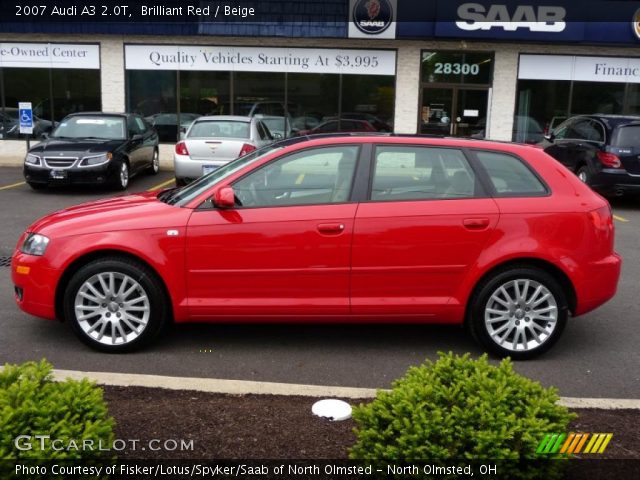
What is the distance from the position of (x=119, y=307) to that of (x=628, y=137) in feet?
33.4

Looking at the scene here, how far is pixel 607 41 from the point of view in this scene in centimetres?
1675

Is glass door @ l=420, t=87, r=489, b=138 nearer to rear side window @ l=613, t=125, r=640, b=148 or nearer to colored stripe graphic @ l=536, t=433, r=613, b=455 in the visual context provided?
rear side window @ l=613, t=125, r=640, b=148

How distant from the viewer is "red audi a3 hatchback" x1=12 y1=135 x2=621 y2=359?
469cm

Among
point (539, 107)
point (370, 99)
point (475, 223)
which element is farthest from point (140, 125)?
point (475, 223)

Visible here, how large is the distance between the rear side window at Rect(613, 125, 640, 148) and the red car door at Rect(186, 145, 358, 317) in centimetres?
874

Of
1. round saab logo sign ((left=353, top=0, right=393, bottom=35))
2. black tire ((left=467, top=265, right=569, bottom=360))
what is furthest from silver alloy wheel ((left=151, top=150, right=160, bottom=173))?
black tire ((left=467, top=265, right=569, bottom=360))

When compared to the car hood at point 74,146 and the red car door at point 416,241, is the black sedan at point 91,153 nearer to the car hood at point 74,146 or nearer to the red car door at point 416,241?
the car hood at point 74,146

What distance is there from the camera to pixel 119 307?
4777mm

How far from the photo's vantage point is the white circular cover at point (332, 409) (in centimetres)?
359

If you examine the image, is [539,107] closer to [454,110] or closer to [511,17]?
[454,110]

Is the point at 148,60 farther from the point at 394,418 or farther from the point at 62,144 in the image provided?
the point at 394,418

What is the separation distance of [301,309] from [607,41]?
15.1 metres

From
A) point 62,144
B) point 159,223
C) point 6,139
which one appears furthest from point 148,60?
point 159,223

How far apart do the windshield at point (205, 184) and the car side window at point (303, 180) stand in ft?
0.67
